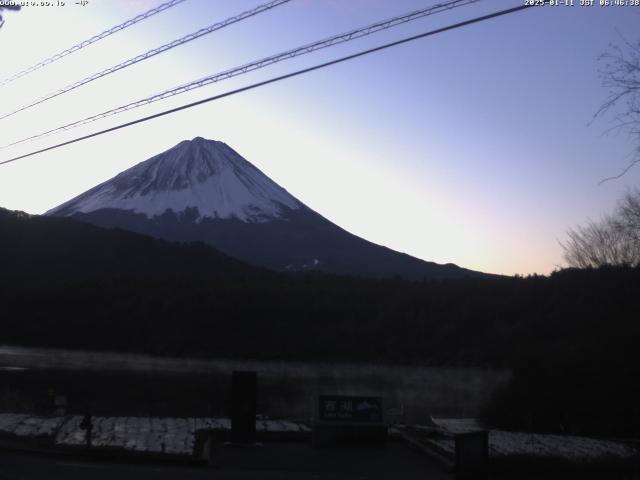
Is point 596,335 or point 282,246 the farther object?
point 282,246

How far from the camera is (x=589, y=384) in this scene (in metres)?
25.3

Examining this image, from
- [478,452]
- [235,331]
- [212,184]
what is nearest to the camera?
[478,452]

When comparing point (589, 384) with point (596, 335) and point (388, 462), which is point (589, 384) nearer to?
point (596, 335)

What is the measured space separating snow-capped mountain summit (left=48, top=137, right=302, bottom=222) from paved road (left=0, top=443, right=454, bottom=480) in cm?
13011

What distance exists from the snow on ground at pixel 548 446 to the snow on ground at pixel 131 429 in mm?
3184

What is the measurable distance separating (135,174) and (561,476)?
152419mm

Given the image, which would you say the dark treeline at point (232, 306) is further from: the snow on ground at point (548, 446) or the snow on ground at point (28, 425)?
the snow on ground at point (28, 425)

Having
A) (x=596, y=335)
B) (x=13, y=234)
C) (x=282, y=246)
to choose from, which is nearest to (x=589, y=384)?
(x=596, y=335)

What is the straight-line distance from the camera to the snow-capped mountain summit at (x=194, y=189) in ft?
491

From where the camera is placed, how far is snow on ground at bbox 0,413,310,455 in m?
16.0

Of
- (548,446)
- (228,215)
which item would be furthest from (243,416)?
(228,215)

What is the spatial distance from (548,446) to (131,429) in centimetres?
826

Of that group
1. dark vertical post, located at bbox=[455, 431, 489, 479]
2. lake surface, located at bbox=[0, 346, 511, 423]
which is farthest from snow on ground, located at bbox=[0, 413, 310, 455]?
dark vertical post, located at bbox=[455, 431, 489, 479]

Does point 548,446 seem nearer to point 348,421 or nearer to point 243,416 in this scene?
point 348,421
